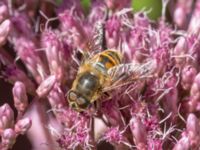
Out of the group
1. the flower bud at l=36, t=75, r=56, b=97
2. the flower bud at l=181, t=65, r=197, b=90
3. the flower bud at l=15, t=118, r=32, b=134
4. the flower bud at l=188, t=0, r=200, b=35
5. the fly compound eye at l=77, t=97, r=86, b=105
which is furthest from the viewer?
the flower bud at l=188, t=0, r=200, b=35

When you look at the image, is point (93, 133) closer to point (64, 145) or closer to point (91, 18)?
point (64, 145)

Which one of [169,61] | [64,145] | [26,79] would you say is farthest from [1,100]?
[169,61]

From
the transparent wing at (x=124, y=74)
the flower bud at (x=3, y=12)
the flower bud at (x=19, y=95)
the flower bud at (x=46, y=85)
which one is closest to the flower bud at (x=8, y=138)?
the flower bud at (x=19, y=95)

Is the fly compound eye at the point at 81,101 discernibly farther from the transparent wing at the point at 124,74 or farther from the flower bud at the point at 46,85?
the flower bud at the point at 46,85

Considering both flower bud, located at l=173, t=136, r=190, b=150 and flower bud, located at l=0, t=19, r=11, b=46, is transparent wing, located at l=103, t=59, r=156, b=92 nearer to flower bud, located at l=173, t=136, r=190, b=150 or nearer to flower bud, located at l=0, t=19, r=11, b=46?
flower bud, located at l=173, t=136, r=190, b=150

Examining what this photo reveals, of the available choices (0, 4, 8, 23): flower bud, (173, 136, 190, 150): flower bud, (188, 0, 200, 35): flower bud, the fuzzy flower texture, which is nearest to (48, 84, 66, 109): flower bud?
the fuzzy flower texture

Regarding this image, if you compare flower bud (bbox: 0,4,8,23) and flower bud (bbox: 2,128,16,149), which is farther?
flower bud (bbox: 0,4,8,23)

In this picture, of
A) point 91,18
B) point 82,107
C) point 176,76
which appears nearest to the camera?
point 82,107
